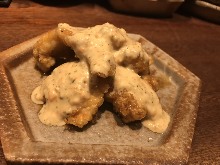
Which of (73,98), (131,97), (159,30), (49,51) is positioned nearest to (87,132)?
(73,98)

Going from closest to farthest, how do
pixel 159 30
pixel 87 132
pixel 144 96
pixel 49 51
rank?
pixel 87 132 → pixel 144 96 → pixel 49 51 → pixel 159 30

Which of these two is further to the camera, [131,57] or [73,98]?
[131,57]

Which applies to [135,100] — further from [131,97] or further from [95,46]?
[95,46]

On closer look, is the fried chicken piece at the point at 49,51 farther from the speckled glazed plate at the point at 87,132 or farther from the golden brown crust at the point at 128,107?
the golden brown crust at the point at 128,107

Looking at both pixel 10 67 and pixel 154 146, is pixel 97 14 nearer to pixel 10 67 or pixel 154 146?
pixel 10 67

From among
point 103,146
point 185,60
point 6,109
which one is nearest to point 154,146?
point 103,146

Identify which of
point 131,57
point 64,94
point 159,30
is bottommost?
point 159,30
